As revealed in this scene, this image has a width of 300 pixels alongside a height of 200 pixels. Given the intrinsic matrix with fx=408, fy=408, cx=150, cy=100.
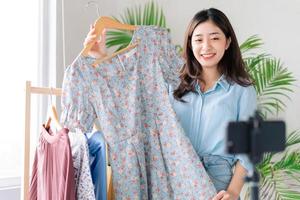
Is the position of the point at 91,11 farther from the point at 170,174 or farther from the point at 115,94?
the point at 170,174

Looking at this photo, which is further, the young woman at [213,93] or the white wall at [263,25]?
the white wall at [263,25]

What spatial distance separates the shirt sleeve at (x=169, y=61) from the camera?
1.41 metres

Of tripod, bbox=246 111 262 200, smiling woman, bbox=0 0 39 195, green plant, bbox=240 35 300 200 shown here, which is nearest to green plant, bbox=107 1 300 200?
green plant, bbox=240 35 300 200

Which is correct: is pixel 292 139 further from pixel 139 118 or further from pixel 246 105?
pixel 139 118

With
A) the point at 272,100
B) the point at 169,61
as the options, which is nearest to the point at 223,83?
the point at 169,61

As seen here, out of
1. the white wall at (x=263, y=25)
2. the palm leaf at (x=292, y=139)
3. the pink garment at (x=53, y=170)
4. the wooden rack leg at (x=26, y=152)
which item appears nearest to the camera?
the pink garment at (x=53, y=170)

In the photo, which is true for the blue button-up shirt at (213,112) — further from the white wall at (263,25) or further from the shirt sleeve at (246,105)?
the white wall at (263,25)

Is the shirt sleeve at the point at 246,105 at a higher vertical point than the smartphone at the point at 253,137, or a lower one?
higher

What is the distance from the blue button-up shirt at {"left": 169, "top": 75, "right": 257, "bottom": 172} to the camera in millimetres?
1307

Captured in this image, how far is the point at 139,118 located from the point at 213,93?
264 mm

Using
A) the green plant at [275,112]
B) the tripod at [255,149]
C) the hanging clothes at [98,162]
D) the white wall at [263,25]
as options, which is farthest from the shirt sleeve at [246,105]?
the white wall at [263,25]

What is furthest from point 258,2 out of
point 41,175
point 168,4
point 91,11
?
point 41,175

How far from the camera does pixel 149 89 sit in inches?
53.9

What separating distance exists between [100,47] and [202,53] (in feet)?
1.12
